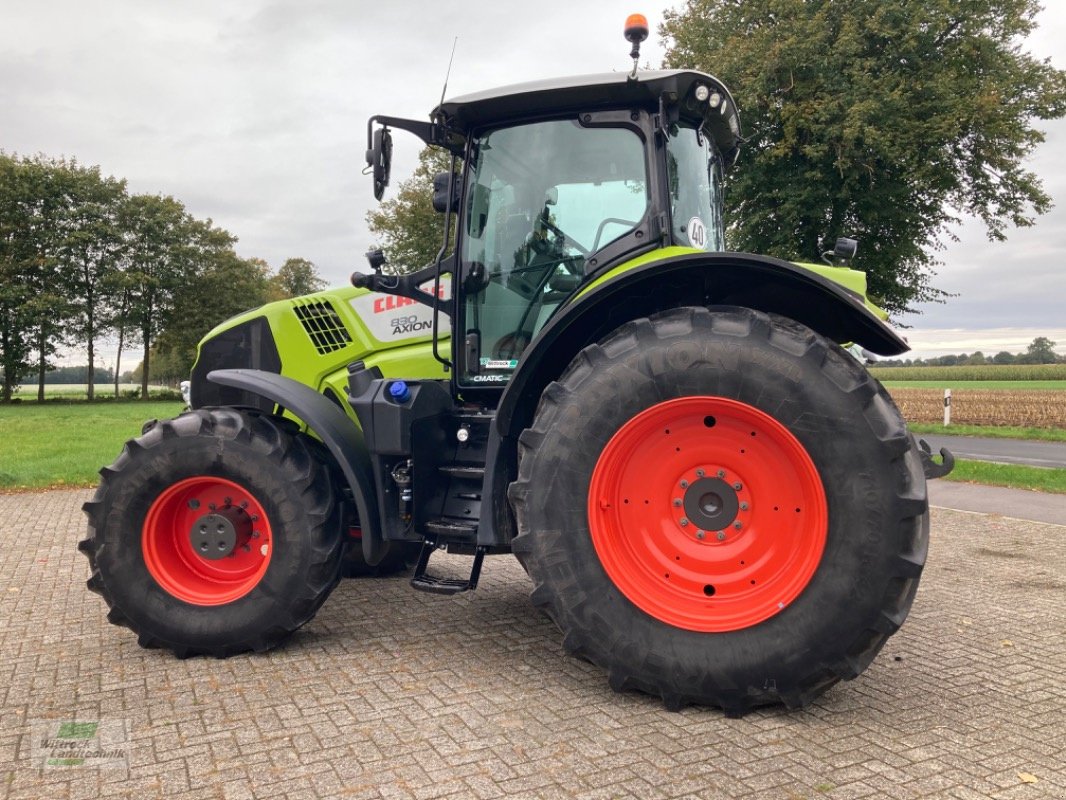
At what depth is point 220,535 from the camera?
405cm

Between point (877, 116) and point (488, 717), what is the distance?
16823 millimetres

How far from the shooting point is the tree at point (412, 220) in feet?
100

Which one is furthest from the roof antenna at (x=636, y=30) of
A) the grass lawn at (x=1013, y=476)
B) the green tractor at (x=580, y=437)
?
the grass lawn at (x=1013, y=476)

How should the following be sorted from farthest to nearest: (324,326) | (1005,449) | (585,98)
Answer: (1005,449) < (324,326) < (585,98)

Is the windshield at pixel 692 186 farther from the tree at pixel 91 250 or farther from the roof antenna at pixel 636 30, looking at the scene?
the tree at pixel 91 250

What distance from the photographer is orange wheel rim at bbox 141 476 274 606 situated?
4023 mm

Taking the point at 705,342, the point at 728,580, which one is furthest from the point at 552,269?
the point at 728,580

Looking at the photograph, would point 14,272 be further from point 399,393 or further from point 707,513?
point 707,513

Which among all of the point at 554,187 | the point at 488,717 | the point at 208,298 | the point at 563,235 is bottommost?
the point at 488,717

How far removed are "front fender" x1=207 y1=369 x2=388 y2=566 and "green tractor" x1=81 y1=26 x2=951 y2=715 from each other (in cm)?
2

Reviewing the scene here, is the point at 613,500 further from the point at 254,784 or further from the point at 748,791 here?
the point at 254,784

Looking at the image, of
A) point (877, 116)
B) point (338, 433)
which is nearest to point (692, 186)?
point (338, 433)

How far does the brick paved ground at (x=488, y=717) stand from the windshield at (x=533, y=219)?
150 centimetres

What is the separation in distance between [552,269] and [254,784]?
254 cm
